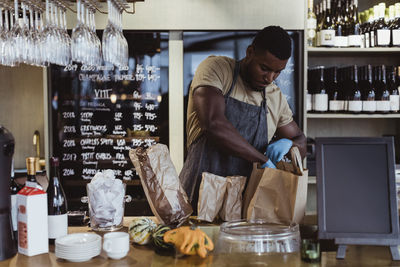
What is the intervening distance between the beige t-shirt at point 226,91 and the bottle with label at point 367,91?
35.6 inches

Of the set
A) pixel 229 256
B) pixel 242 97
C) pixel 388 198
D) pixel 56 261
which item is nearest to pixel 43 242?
pixel 56 261

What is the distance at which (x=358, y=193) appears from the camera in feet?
3.98

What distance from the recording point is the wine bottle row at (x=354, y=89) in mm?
2986

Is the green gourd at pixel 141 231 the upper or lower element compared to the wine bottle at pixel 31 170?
lower

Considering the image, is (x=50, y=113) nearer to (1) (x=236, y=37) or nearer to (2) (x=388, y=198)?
(1) (x=236, y=37)

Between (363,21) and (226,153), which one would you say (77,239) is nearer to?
(226,153)

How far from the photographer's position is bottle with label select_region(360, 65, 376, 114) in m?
2.99

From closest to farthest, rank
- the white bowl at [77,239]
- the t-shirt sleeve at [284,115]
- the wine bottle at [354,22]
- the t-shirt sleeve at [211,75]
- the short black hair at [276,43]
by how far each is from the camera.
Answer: the white bowl at [77,239], the short black hair at [276,43], the t-shirt sleeve at [211,75], the t-shirt sleeve at [284,115], the wine bottle at [354,22]

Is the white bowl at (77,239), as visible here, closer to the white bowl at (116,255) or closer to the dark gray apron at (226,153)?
the white bowl at (116,255)

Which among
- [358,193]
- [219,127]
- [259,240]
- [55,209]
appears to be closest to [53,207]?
[55,209]

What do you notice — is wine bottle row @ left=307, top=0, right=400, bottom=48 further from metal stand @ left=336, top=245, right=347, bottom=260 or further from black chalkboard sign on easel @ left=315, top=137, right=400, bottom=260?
metal stand @ left=336, top=245, right=347, bottom=260

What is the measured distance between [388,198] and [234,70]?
3.74 feet

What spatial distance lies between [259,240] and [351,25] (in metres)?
2.46

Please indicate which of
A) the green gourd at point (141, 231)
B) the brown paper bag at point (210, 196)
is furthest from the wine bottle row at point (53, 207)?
the brown paper bag at point (210, 196)
